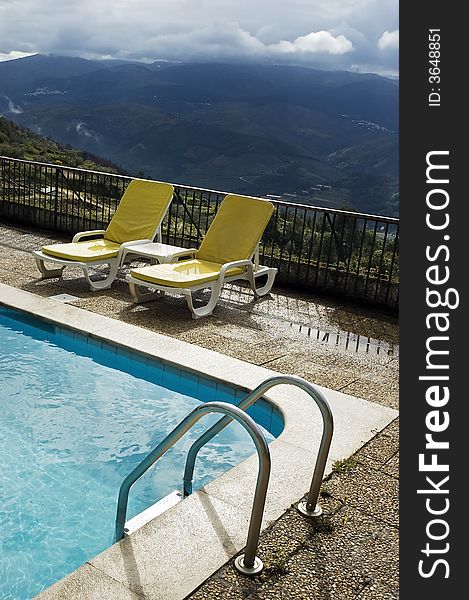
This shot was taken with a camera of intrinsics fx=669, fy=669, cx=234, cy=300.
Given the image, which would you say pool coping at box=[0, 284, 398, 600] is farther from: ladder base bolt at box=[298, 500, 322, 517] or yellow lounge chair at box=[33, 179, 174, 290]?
yellow lounge chair at box=[33, 179, 174, 290]

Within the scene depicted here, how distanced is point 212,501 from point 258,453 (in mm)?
865

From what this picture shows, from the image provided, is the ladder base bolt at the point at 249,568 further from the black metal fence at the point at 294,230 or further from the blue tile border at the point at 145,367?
the black metal fence at the point at 294,230

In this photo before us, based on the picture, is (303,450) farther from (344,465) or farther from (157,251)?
(157,251)

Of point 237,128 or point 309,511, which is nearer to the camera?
point 309,511

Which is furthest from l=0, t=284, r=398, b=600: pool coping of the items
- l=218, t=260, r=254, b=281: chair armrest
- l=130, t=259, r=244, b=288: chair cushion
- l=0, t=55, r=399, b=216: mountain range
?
l=0, t=55, r=399, b=216: mountain range

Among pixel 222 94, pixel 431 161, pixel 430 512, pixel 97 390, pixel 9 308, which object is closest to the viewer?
pixel 430 512

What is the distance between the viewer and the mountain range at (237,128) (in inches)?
1847

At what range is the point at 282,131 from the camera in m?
71.2

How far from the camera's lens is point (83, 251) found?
730 centimetres

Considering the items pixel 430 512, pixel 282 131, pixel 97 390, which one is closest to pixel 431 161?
pixel 430 512

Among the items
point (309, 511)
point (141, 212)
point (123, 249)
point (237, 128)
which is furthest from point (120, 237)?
point (237, 128)

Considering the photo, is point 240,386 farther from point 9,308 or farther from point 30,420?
point 9,308

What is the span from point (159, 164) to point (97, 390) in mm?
47923

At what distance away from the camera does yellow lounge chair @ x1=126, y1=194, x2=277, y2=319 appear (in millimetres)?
6547
